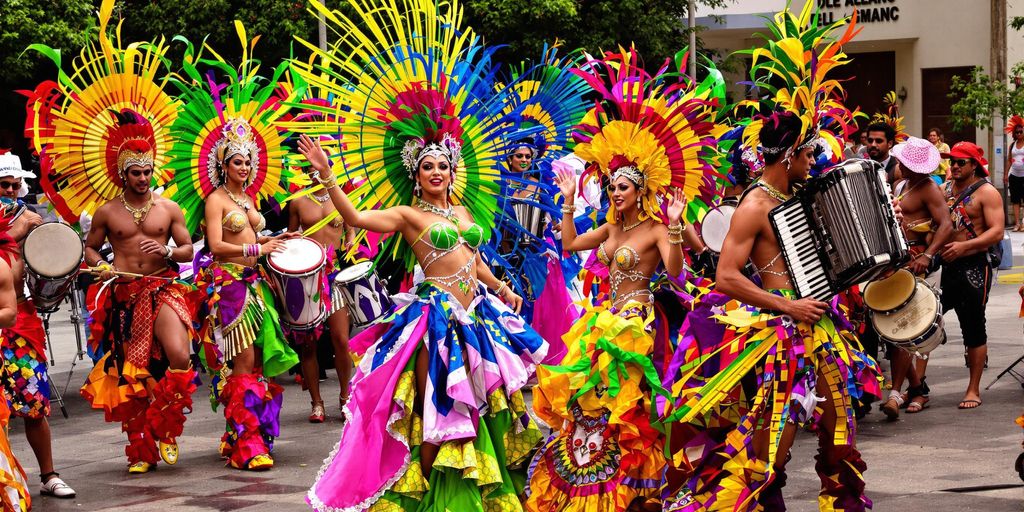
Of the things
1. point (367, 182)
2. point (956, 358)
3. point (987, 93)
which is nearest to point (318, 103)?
point (367, 182)

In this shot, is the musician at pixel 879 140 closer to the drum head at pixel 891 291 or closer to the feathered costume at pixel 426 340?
the drum head at pixel 891 291

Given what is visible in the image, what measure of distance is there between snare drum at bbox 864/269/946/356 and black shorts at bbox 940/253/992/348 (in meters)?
2.88

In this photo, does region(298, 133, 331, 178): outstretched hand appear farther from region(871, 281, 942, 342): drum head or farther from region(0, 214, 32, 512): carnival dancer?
region(871, 281, 942, 342): drum head

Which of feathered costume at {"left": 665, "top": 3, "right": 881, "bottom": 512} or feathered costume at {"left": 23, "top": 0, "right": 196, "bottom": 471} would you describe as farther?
feathered costume at {"left": 23, "top": 0, "right": 196, "bottom": 471}

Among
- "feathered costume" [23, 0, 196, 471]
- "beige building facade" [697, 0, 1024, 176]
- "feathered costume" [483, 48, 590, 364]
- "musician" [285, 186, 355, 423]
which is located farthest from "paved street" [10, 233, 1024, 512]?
"beige building facade" [697, 0, 1024, 176]

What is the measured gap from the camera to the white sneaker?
842 cm

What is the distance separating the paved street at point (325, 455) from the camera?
25.3 feet

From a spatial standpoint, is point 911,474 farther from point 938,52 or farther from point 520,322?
point 938,52

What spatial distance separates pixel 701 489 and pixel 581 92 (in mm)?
3790

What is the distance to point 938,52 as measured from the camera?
Result: 35188 millimetres

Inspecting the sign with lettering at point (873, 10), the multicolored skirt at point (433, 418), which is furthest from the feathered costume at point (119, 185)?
the sign with lettering at point (873, 10)

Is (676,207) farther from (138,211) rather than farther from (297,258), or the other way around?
(138,211)

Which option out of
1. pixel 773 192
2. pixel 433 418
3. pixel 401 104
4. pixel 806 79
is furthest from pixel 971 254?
pixel 433 418

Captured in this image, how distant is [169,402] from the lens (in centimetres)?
920
